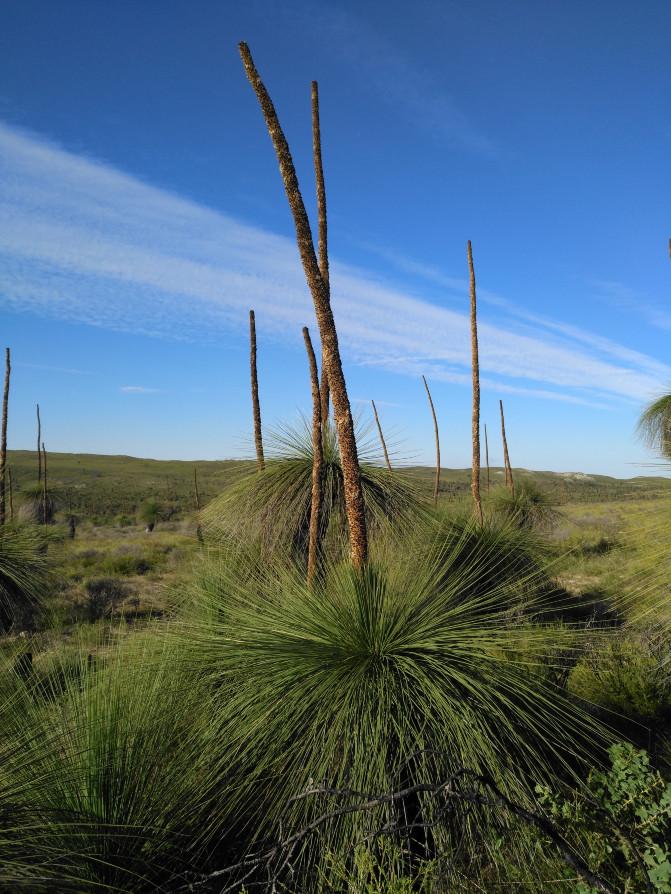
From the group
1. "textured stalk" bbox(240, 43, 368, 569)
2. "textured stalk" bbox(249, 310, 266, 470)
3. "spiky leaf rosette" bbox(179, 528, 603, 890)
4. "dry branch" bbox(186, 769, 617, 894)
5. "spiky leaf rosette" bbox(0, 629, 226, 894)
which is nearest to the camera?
"dry branch" bbox(186, 769, 617, 894)

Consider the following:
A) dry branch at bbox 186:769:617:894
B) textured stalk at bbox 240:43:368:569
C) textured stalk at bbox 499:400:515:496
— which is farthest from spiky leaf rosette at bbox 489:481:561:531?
dry branch at bbox 186:769:617:894

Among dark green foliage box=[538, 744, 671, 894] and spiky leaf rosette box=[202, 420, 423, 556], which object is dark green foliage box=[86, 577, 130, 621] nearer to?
spiky leaf rosette box=[202, 420, 423, 556]

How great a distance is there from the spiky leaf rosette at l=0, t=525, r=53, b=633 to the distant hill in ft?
11.0

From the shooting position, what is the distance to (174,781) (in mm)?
2850

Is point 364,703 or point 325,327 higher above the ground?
point 325,327

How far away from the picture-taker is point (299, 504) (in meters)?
6.12

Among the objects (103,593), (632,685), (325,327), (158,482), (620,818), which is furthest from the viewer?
(158,482)

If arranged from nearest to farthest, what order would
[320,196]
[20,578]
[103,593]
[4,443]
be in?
[320,196], [20,578], [4,443], [103,593]

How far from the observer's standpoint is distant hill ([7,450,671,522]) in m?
7.22

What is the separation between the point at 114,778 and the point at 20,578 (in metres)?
7.78

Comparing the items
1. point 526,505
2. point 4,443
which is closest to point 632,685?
point 526,505

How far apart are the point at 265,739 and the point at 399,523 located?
3.41 metres

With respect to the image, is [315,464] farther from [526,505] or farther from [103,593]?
[103,593]

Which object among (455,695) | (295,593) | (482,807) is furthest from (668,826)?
(295,593)
